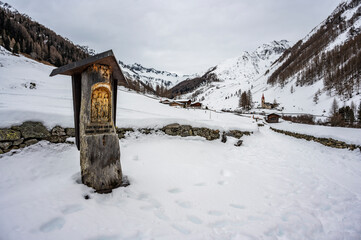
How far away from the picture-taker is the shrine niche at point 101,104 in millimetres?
3088

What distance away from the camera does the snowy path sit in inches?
87.5

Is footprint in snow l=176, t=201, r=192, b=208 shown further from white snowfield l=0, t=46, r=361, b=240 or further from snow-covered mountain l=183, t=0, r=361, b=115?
snow-covered mountain l=183, t=0, r=361, b=115

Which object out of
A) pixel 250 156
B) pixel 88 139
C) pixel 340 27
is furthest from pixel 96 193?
pixel 340 27

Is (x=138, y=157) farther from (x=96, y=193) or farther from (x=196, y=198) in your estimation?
(x=196, y=198)

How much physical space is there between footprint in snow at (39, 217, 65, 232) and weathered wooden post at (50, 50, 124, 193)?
0.79m

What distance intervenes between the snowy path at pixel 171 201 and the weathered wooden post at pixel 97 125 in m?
0.31

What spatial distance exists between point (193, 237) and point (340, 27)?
144 metres

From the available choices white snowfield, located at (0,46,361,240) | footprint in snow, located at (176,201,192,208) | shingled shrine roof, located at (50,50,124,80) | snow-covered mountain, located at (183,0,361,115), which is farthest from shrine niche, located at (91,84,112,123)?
snow-covered mountain, located at (183,0,361,115)

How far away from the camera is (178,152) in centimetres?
606

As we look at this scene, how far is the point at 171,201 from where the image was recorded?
311 cm

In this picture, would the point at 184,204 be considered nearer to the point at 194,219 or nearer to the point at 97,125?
the point at 194,219

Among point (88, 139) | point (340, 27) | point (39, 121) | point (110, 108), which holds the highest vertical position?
point (340, 27)

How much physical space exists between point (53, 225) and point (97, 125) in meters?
1.65

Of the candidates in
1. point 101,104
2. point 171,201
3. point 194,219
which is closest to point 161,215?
point 171,201
